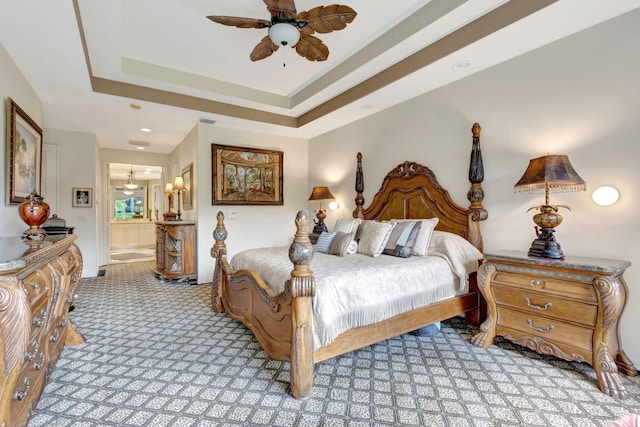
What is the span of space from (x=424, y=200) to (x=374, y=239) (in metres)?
0.98

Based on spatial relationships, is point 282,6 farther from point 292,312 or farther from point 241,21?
point 292,312

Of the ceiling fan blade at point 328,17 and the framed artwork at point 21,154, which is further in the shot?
the framed artwork at point 21,154

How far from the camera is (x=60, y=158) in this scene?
5320 mm

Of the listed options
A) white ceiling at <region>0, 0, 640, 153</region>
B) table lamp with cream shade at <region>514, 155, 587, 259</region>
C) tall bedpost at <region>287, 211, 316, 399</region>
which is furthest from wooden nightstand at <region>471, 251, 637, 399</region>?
white ceiling at <region>0, 0, 640, 153</region>

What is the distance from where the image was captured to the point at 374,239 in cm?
316

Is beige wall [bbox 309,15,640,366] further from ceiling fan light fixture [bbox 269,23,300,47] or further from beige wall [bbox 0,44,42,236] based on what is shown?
beige wall [bbox 0,44,42,236]

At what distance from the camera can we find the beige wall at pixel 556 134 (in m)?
2.27

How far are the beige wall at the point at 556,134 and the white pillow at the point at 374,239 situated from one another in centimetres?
94

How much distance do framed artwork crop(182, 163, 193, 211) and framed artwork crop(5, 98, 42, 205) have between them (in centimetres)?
198

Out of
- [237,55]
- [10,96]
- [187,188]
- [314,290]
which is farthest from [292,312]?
[187,188]

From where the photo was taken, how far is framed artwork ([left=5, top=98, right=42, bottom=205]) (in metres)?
2.82

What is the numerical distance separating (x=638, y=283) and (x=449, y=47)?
2432mm

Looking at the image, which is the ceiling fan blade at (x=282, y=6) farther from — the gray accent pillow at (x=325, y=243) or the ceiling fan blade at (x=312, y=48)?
the gray accent pillow at (x=325, y=243)

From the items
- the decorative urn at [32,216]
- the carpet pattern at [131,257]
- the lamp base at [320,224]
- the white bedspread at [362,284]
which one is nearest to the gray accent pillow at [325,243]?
the white bedspread at [362,284]
